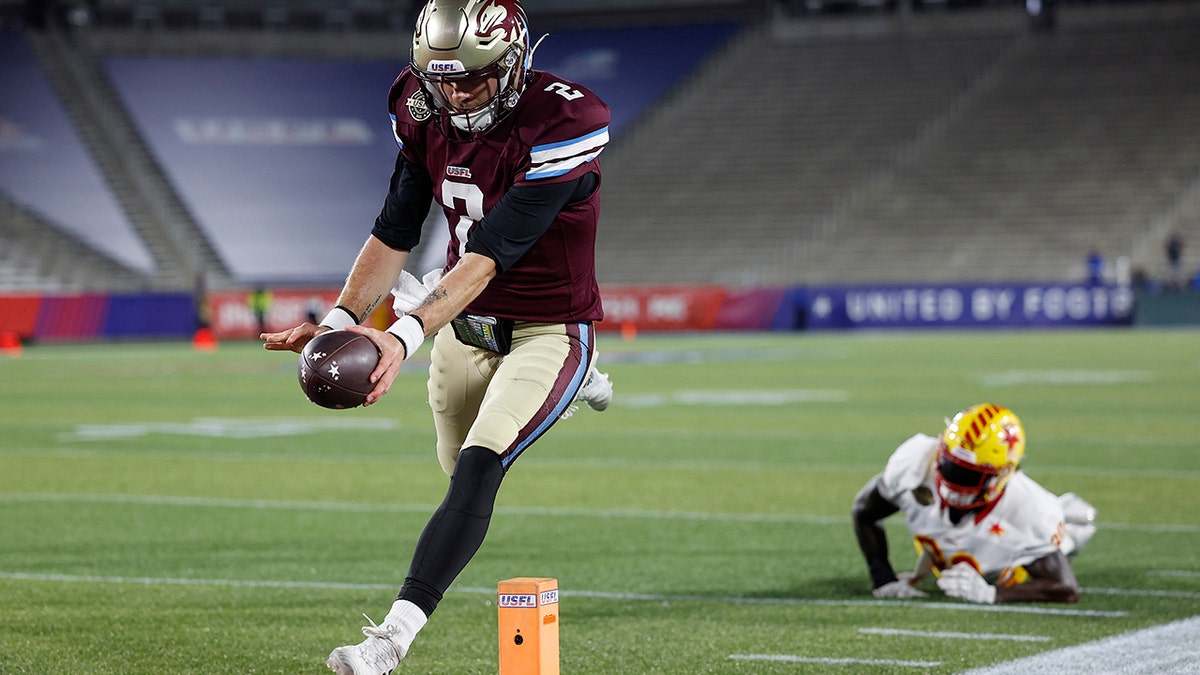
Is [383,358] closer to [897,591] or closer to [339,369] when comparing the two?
[339,369]

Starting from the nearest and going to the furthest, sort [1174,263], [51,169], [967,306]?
[1174,263] → [967,306] → [51,169]

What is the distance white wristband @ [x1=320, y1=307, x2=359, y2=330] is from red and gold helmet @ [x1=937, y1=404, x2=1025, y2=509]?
236 centimetres

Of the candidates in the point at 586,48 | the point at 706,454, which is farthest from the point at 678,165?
the point at 706,454

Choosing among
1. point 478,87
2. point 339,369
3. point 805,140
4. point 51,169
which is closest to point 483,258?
point 478,87

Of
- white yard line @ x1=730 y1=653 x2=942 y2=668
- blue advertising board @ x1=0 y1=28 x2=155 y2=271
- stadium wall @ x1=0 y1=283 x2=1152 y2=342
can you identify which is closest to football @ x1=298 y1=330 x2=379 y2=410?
white yard line @ x1=730 y1=653 x2=942 y2=668

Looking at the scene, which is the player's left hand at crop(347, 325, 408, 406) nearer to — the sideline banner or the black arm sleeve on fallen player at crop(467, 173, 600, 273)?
the black arm sleeve on fallen player at crop(467, 173, 600, 273)

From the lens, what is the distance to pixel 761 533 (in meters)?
7.65

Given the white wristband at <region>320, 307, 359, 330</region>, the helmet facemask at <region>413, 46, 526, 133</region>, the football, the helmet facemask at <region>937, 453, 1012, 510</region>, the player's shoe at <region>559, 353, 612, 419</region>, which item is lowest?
the helmet facemask at <region>937, 453, 1012, 510</region>

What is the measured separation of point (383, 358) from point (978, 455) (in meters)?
2.69

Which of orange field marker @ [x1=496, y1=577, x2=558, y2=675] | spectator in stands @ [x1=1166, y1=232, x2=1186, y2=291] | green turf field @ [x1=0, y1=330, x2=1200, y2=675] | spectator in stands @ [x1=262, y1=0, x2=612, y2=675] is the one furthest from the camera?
spectator in stands @ [x1=1166, y1=232, x2=1186, y2=291]

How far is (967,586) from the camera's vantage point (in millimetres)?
5879

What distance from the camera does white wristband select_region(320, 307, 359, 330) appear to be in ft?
14.4

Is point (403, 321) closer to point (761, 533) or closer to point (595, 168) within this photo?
point (595, 168)

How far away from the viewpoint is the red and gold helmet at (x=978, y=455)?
574cm
